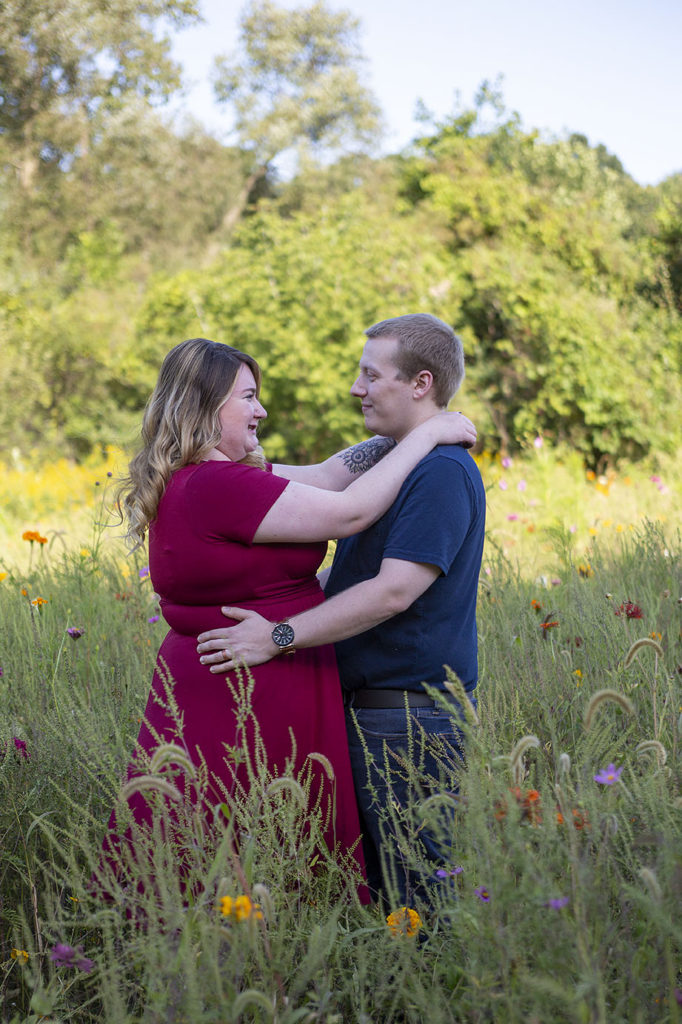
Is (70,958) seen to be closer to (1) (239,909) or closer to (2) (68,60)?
(1) (239,909)

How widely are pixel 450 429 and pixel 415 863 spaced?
1.24 meters

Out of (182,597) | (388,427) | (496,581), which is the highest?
(388,427)

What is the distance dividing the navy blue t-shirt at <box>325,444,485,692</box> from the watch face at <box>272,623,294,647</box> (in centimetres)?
31

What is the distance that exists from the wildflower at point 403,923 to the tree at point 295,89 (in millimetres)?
→ 24527

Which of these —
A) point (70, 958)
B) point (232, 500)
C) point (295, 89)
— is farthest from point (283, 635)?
point (295, 89)

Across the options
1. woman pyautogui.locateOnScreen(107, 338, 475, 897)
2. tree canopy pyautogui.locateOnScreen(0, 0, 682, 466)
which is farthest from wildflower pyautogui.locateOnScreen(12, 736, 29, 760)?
tree canopy pyautogui.locateOnScreen(0, 0, 682, 466)

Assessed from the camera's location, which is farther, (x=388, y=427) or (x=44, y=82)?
(x=44, y=82)

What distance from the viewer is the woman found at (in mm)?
2342

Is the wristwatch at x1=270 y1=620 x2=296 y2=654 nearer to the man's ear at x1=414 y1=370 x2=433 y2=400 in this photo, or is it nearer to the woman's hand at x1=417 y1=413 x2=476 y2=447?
the woman's hand at x1=417 y1=413 x2=476 y2=447

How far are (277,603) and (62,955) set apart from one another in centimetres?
99

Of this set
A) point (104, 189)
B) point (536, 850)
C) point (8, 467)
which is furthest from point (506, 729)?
point (104, 189)

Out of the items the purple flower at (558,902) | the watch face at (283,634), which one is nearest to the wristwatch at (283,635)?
the watch face at (283,634)

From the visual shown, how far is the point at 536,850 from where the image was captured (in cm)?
215

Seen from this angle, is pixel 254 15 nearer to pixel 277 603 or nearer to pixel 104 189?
pixel 104 189
